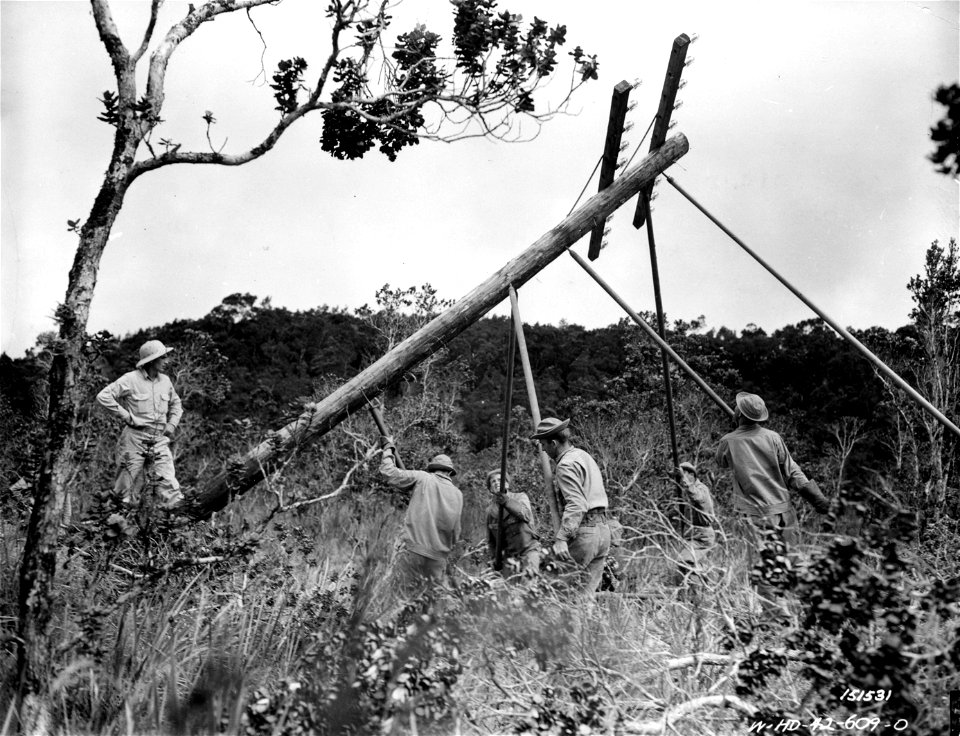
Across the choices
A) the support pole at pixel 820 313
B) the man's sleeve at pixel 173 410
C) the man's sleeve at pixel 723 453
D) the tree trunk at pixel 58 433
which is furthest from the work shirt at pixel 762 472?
the man's sleeve at pixel 173 410

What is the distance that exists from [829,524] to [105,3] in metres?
4.35

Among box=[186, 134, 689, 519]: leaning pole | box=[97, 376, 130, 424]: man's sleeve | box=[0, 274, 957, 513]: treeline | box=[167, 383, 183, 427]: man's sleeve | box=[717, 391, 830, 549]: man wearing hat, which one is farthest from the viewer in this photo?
box=[0, 274, 957, 513]: treeline

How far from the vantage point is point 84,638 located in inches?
140

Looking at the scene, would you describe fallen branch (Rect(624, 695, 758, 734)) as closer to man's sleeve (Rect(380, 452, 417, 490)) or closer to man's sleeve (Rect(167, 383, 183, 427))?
man's sleeve (Rect(380, 452, 417, 490))

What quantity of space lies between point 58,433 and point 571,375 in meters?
30.2

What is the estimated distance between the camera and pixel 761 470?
232 inches

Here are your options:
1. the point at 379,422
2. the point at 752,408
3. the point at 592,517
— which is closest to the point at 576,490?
the point at 592,517

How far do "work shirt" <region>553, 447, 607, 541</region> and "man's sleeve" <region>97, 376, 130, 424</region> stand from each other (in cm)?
349

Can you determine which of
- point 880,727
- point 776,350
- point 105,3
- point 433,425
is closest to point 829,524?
point 880,727

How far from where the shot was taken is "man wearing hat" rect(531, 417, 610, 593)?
5.62 metres

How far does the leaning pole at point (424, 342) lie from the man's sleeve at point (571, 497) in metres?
1.29

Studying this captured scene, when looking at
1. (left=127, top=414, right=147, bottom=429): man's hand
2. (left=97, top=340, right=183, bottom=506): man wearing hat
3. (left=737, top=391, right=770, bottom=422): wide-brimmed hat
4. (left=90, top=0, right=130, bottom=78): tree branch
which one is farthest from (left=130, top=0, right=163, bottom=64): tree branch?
(left=737, top=391, right=770, bottom=422): wide-brimmed hat

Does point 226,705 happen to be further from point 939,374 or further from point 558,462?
point 939,374

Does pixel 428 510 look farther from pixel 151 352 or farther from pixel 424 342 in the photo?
pixel 151 352
